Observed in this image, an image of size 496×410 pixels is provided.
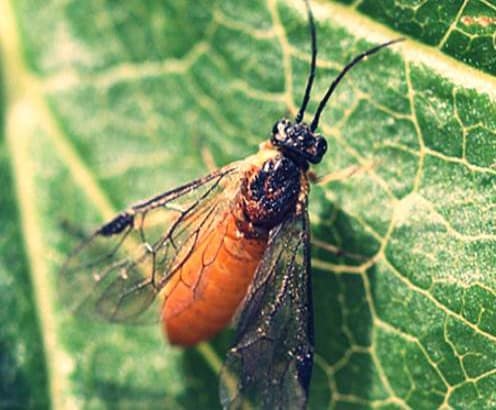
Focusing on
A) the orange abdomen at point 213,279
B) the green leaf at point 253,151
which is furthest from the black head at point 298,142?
the orange abdomen at point 213,279

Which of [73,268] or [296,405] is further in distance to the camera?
[73,268]

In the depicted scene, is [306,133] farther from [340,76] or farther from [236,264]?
[236,264]

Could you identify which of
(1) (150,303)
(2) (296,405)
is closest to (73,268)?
(1) (150,303)

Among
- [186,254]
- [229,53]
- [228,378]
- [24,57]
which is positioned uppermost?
[229,53]

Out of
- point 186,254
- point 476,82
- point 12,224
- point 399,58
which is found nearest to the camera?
point 476,82

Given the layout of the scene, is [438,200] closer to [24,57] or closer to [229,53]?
[229,53]

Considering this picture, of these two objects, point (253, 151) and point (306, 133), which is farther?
point (253, 151)

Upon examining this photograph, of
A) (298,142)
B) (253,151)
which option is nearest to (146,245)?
(253,151)

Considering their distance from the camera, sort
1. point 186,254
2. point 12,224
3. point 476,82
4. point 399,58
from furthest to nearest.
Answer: point 12,224
point 186,254
point 399,58
point 476,82
